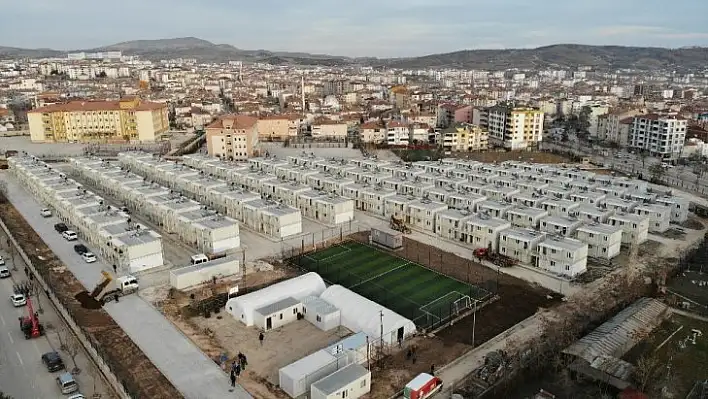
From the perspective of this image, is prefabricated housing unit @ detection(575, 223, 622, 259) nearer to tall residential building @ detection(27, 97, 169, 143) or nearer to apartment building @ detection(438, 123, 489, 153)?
apartment building @ detection(438, 123, 489, 153)

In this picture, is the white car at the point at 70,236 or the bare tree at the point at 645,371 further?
the white car at the point at 70,236

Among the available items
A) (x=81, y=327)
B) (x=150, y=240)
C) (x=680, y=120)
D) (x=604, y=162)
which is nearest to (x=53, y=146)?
(x=150, y=240)

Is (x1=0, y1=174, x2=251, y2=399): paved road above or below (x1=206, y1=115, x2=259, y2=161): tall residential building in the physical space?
below

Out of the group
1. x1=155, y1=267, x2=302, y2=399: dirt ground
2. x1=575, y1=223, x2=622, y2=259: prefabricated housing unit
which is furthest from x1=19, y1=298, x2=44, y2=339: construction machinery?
x1=575, y1=223, x2=622, y2=259: prefabricated housing unit

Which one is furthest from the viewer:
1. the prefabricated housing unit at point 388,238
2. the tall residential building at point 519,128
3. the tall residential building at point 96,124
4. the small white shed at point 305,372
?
the tall residential building at point 96,124

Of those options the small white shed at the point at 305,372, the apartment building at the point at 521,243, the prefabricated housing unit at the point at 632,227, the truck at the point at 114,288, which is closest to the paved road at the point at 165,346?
the truck at the point at 114,288

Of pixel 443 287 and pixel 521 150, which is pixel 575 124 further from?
pixel 443 287

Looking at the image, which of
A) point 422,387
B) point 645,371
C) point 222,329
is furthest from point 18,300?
point 645,371

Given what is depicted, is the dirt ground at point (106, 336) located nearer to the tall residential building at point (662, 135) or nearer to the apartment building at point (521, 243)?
the apartment building at point (521, 243)
